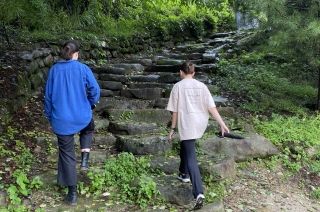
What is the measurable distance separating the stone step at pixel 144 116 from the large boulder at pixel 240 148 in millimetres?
1083

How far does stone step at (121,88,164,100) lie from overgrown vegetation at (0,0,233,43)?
7.34ft

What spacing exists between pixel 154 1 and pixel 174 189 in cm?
1232

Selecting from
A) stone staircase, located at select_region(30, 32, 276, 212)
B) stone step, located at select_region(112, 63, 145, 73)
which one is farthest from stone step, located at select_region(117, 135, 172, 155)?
stone step, located at select_region(112, 63, 145, 73)

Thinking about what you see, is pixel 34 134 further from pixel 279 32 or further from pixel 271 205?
pixel 279 32

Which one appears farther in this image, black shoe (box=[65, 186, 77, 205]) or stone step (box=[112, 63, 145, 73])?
stone step (box=[112, 63, 145, 73])

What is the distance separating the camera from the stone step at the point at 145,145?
609 centimetres

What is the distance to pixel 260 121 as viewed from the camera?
299 inches

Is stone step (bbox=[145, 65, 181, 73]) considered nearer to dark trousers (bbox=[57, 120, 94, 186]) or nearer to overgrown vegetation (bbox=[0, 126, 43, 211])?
overgrown vegetation (bbox=[0, 126, 43, 211])

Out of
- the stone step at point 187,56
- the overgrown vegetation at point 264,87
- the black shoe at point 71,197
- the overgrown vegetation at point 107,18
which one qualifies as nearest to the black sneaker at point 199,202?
the black shoe at point 71,197

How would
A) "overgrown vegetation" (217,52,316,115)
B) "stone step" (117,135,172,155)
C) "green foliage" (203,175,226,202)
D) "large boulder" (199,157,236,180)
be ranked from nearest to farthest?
1. "green foliage" (203,175,226,202)
2. "large boulder" (199,157,236,180)
3. "stone step" (117,135,172,155)
4. "overgrown vegetation" (217,52,316,115)

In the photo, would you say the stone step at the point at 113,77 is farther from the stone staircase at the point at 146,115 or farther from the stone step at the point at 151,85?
the stone step at the point at 151,85

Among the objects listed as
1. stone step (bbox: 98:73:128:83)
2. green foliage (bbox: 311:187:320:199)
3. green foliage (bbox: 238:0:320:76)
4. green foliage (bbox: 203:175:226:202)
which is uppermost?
green foliage (bbox: 238:0:320:76)

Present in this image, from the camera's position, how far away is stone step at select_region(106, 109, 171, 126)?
720cm

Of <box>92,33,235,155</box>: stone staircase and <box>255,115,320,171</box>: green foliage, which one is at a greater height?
<box>92,33,235,155</box>: stone staircase
